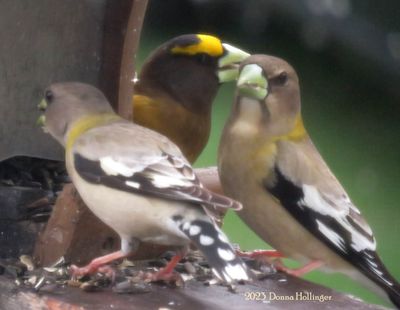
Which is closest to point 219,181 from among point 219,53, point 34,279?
point 219,53

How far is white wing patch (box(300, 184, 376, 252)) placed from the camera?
379 cm

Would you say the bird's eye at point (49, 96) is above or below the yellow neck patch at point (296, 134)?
below

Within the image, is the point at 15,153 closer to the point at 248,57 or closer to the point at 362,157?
the point at 248,57

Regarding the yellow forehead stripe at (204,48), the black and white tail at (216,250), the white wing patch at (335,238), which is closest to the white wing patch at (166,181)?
the black and white tail at (216,250)

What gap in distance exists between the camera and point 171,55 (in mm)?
4215

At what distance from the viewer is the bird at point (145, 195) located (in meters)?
3.33

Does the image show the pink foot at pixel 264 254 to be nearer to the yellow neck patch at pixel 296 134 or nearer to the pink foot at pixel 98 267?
the yellow neck patch at pixel 296 134

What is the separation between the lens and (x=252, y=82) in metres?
3.79

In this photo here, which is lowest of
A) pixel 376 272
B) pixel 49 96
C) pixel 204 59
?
pixel 376 272

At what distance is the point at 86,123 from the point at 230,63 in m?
0.63

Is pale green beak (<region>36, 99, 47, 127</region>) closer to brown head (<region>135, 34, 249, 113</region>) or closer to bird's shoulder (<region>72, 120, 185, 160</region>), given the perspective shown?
bird's shoulder (<region>72, 120, 185, 160</region>)

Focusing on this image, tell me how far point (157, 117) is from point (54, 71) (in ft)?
1.29

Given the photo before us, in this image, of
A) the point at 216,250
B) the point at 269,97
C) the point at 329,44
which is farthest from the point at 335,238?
the point at 329,44

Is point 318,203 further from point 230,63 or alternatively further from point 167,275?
point 230,63
